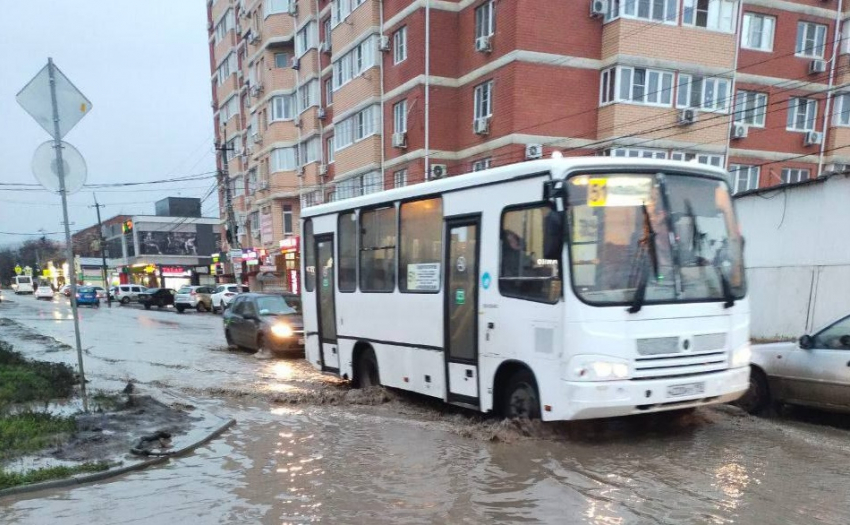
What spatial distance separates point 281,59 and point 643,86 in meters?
26.0

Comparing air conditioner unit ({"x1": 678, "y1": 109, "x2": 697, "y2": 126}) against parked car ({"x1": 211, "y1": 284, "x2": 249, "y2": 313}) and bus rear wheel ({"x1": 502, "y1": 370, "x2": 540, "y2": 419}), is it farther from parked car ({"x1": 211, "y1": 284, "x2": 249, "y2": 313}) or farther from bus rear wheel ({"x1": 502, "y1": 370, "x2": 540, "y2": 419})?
parked car ({"x1": 211, "y1": 284, "x2": 249, "y2": 313})

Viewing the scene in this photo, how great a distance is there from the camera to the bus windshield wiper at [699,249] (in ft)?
19.2

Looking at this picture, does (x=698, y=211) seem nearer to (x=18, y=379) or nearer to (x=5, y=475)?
(x=5, y=475)

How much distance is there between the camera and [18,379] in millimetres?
9148

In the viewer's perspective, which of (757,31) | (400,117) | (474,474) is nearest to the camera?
(474,474)

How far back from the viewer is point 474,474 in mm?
5352

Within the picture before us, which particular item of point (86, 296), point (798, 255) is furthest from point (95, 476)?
point (86, 296)

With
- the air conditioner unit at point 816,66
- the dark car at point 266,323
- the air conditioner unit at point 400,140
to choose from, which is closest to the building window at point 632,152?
the air conditioner unit at point 400,140

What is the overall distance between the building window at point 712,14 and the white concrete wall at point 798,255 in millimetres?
11761

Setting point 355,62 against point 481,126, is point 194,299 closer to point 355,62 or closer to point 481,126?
point 355,62

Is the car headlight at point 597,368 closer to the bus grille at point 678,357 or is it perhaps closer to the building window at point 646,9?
the bus grille at point 678,357

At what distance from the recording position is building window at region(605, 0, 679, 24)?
821 inches

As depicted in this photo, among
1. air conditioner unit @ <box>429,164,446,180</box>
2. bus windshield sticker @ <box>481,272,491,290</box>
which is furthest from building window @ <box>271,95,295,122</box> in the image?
bus windshield sticker @ <box>481,272,491,290</box>

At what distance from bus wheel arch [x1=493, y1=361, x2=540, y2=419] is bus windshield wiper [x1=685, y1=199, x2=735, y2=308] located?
2167 mm
